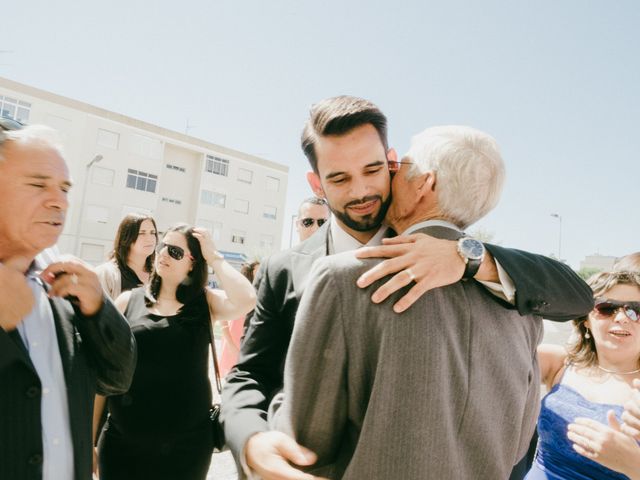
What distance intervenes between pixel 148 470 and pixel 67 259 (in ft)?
5.19

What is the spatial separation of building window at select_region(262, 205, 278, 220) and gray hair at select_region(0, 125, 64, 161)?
38.3 meters

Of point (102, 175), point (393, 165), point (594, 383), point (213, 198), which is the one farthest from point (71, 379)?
point (213, 198)

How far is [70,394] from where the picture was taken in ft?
5.27

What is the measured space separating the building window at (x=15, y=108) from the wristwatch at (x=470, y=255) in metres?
32.1

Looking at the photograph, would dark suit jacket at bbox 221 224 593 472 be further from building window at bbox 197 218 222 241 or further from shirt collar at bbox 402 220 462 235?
building window at bbox 197 218 222 241

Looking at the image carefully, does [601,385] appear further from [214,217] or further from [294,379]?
[214,217]

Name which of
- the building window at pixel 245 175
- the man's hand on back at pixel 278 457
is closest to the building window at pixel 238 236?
the building window at pixel 245 175

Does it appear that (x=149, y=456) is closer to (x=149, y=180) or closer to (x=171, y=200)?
(x=149, y=180)

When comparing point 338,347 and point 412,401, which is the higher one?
point 338,347

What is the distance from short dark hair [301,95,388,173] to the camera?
1.65 meters

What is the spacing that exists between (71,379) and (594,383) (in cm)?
296

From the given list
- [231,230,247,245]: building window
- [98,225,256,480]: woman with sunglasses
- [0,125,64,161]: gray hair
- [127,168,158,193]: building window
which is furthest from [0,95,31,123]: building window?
[0,125,64,161]: gray hair

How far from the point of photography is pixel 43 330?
1.61m

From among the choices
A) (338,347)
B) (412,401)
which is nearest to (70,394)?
(338,347)
